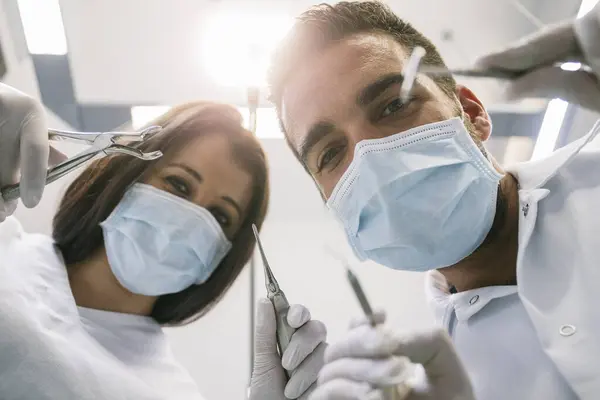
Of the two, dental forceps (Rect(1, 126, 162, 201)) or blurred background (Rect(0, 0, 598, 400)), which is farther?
blurred background (Rect(0, 0, 598, 400))

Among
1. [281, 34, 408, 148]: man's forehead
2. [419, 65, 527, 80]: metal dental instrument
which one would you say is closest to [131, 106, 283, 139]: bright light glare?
[281, 34, 408, 148]: man's forehead

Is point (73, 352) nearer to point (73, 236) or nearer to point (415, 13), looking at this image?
point (73, 236)

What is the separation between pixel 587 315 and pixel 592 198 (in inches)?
8.6

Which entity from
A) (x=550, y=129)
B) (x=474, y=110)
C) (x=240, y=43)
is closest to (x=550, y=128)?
(x=550, y=129)

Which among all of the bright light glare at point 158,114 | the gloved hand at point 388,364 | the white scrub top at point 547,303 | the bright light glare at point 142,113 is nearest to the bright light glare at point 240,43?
the bright light glare at point 158,114

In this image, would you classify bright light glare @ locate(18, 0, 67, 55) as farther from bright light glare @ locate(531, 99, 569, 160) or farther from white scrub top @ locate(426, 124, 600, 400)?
bright light glare @ locate(531, 99, 569, 160)

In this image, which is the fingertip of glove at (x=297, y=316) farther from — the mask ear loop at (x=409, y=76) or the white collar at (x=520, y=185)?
the mask ear loop at (x=409, y=76)

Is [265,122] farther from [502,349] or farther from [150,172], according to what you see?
[502,349]

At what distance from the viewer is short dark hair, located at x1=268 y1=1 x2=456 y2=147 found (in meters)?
1.05

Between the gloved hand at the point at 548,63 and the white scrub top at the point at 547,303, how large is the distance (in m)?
0.13

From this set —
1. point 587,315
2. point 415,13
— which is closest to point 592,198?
point 587,315

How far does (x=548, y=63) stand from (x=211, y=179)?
823mm

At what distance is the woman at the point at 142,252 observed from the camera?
105cm

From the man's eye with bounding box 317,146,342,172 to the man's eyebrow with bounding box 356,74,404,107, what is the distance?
0.11 meters
